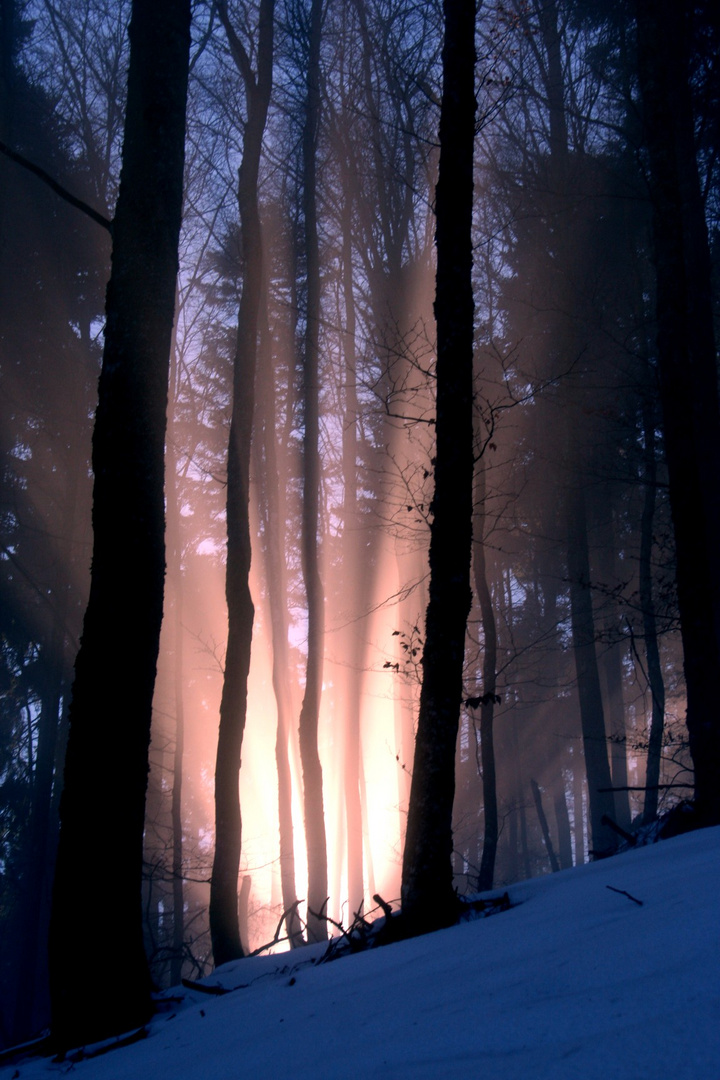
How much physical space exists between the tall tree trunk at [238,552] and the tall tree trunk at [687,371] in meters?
5.48

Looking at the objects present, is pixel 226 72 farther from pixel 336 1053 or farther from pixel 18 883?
pixel 18 883

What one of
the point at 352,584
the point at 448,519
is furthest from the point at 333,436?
the point at 448,519

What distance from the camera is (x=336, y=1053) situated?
1885 millimetres

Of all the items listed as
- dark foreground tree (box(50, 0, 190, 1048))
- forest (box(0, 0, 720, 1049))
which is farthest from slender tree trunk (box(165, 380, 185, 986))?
dark foreground tree (box(50, 0, 190, 1048))

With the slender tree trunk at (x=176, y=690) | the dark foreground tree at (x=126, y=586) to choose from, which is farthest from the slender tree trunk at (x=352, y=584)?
→ the dark foreground tree at (x=126, y=586)

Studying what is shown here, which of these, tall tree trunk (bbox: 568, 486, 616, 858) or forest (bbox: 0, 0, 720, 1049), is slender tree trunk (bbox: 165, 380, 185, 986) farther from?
tall tree trunk (bbox: 568, 486, 616, 858)

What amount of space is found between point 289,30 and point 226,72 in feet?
6.85

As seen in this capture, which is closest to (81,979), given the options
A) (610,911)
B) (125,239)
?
(610,911)

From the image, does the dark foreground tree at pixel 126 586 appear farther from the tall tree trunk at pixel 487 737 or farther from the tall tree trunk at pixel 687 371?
the tall tree trunk at pixel 487 737

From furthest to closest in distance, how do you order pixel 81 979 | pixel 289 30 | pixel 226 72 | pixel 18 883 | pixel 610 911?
pixel 18 883
pixel 289 30
pixel 226 72
pixel 81 979
pixel 610 911

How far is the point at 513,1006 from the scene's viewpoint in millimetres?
1735

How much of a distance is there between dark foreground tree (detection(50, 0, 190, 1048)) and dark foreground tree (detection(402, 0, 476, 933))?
1801 mm

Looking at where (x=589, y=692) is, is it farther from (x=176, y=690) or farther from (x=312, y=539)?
(x=176, y=690)

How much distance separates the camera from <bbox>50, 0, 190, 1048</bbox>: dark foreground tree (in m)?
4.09
